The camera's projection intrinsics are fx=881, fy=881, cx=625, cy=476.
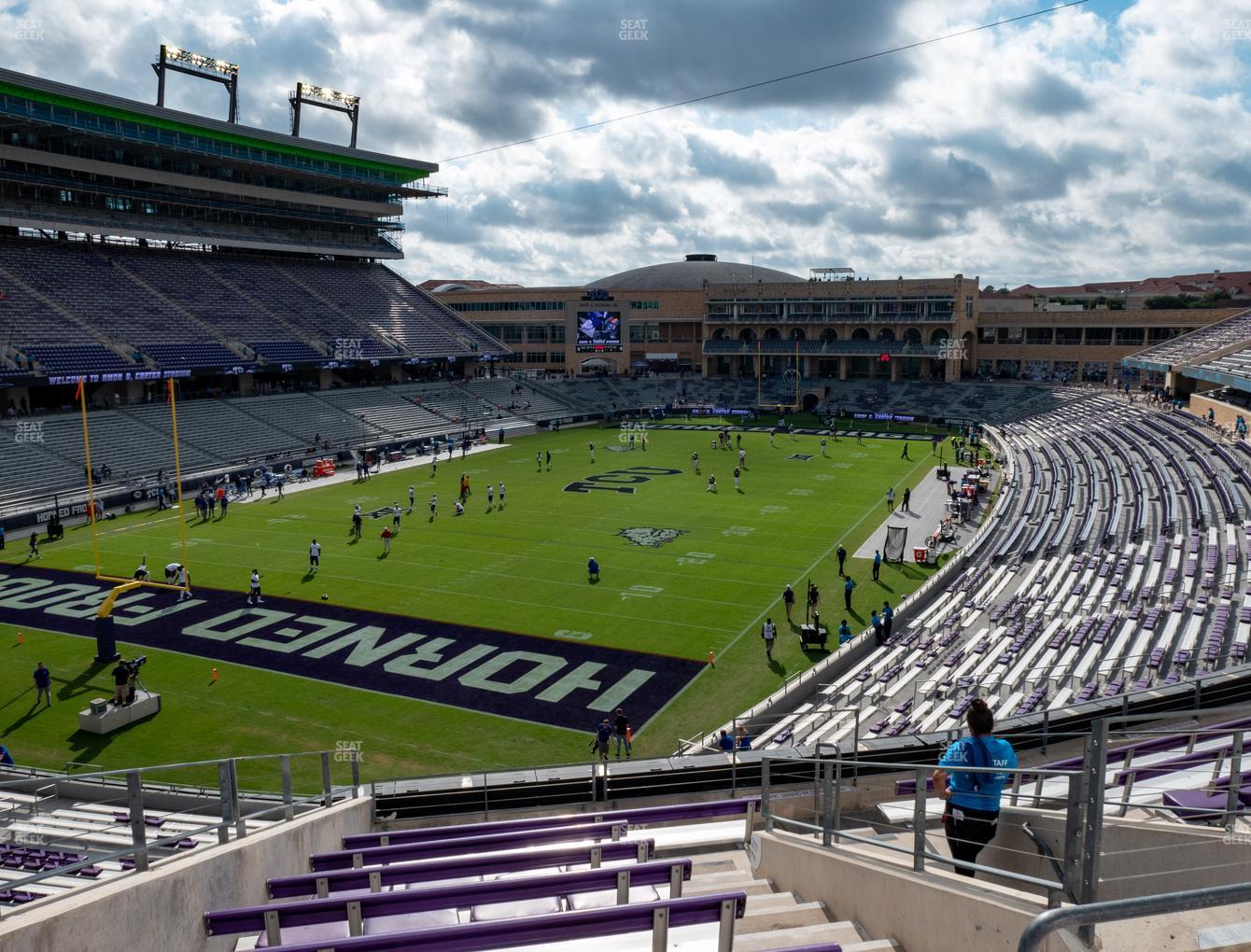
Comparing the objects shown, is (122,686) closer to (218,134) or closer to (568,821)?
(568,821)

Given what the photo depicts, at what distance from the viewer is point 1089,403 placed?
61.1m

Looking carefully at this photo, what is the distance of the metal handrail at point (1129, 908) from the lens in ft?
8.04

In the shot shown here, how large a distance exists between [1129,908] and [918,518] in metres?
36.7

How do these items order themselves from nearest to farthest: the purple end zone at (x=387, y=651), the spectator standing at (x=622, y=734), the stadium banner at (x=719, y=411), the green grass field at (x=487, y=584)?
the spectator standing at (x=622, y=734), the green grass field at (x=487, y=584), the purple end zone at (x=387, y=651), the stadium banner at (x=719, y=411)

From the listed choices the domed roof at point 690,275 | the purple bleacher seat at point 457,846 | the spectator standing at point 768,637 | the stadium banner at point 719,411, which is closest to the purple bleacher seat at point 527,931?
the purple bleacher seat at point 457,846

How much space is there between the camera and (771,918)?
5.98m

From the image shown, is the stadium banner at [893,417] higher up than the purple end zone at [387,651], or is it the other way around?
the stadium banner at [893,417]

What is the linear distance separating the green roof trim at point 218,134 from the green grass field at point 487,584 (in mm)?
32081

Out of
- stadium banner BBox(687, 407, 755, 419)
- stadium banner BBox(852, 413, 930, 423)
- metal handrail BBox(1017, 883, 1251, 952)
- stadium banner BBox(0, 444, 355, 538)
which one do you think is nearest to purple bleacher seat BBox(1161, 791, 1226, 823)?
metal handrail BBox(1017, 883, 1251, 952)

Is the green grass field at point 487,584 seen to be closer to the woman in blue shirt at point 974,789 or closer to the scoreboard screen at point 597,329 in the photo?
the woman in blue shirt at point 974,789

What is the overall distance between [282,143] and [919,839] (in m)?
73.4

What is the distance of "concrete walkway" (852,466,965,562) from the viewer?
33.0 metres

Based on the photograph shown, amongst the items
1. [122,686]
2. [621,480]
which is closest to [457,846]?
[122,686]

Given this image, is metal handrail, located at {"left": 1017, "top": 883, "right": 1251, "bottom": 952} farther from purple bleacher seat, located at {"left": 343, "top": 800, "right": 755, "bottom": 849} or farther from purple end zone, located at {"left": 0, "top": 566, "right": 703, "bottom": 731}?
purple end zone, located at {"left": 0, "top": 566, "right": 703, "bottom": 731}
